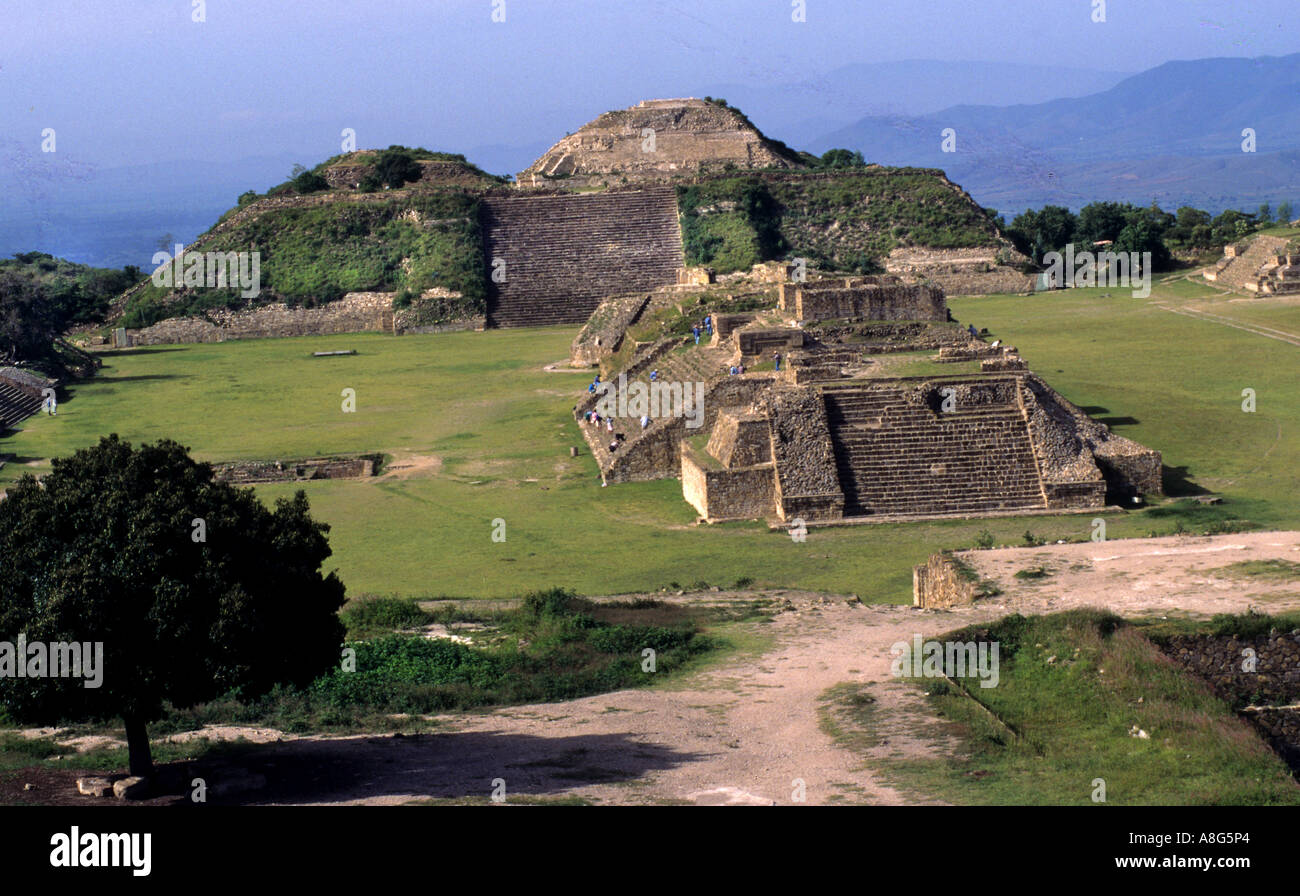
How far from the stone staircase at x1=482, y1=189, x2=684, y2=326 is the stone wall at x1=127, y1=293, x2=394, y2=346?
5.34 m

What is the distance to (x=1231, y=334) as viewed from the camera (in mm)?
51906

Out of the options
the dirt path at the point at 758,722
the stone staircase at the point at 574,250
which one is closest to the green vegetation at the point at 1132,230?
the stone staircase at the point at 574,250

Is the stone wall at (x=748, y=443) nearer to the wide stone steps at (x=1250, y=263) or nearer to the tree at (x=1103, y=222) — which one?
the wide stone steps at (x=1250, y=263)

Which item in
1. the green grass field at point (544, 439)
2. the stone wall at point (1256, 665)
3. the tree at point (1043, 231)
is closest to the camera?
the stone wall at point (1256, 665)

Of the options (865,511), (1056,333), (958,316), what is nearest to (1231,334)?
(1056,333)

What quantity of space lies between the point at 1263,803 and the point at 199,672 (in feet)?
32.1

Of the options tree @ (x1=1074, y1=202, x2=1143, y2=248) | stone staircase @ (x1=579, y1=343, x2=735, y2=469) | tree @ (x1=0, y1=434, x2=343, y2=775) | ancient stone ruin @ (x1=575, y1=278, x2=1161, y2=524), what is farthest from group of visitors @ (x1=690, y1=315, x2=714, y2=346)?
tree @ (x1=1074, y1=202, x2=1143, y2=248)

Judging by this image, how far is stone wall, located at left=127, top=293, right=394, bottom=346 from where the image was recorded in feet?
229

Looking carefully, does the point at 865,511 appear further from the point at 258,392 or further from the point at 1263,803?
the point at 258,392

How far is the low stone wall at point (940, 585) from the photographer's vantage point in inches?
891

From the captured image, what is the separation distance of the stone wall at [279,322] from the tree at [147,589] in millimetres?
53929

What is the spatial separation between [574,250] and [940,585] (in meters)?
51.8

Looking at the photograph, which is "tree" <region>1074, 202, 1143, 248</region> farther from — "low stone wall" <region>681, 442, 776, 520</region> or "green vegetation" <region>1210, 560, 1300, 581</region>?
"green vegetation" <region>1210, 560, 1300, 581</region>

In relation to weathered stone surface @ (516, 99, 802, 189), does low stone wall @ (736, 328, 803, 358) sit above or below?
below
